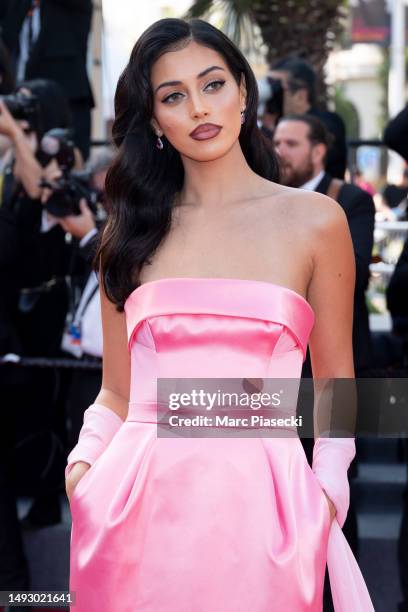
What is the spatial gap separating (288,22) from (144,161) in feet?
19.0

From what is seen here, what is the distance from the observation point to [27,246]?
4.76 metres

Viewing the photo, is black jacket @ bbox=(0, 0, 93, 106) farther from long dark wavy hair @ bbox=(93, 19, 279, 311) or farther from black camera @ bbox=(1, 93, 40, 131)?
long dark wavy hair @ bbox=(93, 19, 279, 311)

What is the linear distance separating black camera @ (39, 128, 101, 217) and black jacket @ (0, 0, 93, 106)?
1280 mm

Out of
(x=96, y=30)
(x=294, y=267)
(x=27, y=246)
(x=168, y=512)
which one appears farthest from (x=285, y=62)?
(x=96, y=30)

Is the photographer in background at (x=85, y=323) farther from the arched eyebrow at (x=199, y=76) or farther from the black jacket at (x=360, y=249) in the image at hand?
the arched eyebrow at (x=199, y=76)

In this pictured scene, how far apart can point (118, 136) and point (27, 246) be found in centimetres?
191

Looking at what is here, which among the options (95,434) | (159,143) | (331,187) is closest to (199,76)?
(159,143)

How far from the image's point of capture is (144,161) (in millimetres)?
2898

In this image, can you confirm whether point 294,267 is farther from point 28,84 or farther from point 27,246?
point 28,84

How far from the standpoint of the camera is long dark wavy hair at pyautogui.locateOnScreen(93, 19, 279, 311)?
106 inches

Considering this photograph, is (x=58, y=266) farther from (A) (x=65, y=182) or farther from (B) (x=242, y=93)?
(B) (x=242, y=93)

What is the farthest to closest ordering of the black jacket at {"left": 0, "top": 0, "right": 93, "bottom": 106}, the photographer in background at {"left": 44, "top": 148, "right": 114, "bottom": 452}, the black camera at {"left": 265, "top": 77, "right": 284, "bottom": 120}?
the black jacket at {"left": 0, "top": 0, "right": 93, "bottom": 106} < the black camera at {"left": 265, "top": 77, "right": 284, "bottom": 120} < the photographer in background at {"left": 44, "top": 148, "right": 114, "bottom": 452}

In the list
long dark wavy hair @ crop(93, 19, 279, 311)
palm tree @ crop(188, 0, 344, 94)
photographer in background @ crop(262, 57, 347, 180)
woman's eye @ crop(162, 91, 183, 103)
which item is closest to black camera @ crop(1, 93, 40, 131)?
photographer in background @ crop(262, 57, 347, 180)

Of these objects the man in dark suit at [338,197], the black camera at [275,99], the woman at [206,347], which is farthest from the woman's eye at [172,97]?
the black camera at [275,99]
